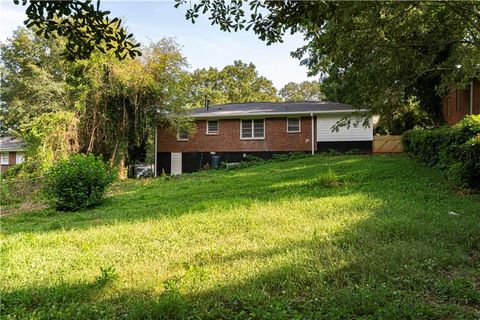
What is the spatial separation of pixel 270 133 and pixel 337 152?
4024 mm

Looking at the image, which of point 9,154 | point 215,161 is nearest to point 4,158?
point 9,154

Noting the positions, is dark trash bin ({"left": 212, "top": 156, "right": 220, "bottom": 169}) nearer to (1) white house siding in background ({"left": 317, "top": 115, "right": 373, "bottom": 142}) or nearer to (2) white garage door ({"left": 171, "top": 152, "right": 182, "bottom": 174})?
(2) white garage door ({"left": 171, "top": 152, "right": 182, "bottom": 174})

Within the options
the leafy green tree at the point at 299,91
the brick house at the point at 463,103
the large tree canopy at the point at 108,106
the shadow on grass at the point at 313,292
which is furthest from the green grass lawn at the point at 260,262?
the leafy green tree at the point at 299,91

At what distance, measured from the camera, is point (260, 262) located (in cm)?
434

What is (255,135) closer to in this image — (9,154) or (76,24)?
(76,24)

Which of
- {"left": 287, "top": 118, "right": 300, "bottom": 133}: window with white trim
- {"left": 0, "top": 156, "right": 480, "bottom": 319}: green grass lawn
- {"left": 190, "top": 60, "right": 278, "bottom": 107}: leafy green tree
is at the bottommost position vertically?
{"left": 0, "top": 156, "right": 480, "bottom": 319}: green grass lawn

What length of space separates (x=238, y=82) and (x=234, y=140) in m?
27.9

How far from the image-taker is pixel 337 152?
20.6 metres

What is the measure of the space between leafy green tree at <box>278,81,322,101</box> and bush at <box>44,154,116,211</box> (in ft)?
162

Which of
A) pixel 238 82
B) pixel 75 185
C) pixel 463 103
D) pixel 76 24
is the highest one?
pixel 238 82

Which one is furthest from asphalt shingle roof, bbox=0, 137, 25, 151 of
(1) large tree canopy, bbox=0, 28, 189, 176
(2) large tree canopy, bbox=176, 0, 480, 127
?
(2) large tree canopy, bbox=176, 0, 480, 127

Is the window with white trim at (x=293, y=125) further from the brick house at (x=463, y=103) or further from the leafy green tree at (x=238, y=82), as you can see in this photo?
the leafy green tree at (x=238, y=82)

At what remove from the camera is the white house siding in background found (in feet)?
69.5

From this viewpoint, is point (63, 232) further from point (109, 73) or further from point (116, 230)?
point (109, 73)
